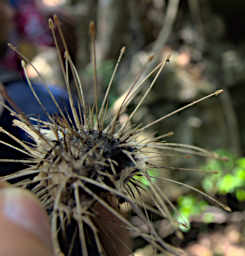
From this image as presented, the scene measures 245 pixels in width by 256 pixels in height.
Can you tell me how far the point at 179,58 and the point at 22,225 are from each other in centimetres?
280

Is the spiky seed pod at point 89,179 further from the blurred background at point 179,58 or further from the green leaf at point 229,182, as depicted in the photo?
the blurred background at point 179,58

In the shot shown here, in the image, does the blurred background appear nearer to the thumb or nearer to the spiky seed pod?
the spiky seed pod

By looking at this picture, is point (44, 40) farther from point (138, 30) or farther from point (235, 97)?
point (235, 97)

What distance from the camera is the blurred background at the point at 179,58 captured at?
2576mm

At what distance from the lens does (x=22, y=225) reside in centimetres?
39


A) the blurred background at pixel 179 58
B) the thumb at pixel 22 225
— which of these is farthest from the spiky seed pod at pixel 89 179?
the blurred background at pixel 179 58

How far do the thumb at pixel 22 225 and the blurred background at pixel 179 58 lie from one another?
6.50 ft

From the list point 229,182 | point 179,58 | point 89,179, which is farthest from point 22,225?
point 179,58

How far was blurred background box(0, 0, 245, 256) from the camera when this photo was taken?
258cm

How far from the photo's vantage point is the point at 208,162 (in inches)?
98.1

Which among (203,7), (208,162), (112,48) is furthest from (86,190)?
(203,7)

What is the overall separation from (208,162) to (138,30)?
4.87ft

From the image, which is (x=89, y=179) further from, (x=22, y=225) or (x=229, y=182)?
(x=229, y=182)

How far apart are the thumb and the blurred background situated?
6.50 feet
